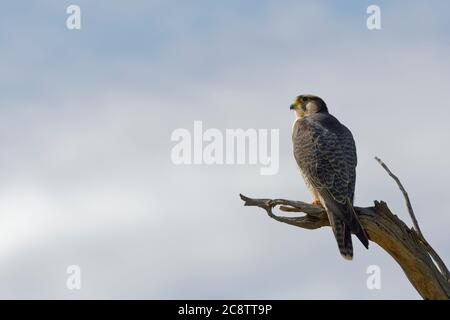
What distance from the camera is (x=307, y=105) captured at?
1389 cm

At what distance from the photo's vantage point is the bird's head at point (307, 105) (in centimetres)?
1379

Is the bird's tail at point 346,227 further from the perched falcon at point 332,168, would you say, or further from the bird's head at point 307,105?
the bird's head at point 307,105

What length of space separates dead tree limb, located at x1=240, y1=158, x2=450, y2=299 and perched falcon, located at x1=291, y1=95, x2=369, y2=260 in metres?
0.27

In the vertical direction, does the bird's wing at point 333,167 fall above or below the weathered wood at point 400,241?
above

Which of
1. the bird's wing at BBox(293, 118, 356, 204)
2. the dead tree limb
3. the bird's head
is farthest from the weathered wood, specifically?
the bird's head

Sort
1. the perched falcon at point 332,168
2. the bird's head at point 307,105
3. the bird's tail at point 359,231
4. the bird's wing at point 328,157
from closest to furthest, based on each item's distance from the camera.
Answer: the bird's tail at point 359,231 → the perched falcon at point 332,168 → the bird's wing at point 328,157 → the bird's head at point 307,105

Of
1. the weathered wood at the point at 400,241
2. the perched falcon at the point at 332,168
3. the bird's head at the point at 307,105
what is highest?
the bird's head at the point at 307,105

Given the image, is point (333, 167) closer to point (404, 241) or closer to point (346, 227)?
point (346, 227)

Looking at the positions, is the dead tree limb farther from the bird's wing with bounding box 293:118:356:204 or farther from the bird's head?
the bird's head

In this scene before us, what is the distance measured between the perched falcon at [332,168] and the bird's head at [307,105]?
1.35 ft

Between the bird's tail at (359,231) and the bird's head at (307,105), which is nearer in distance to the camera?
the bird's tail at (359,231)

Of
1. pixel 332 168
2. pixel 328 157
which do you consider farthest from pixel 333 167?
pixel 328 157

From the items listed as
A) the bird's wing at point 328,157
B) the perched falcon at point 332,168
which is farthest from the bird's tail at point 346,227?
the bird's wing at point 328,157
